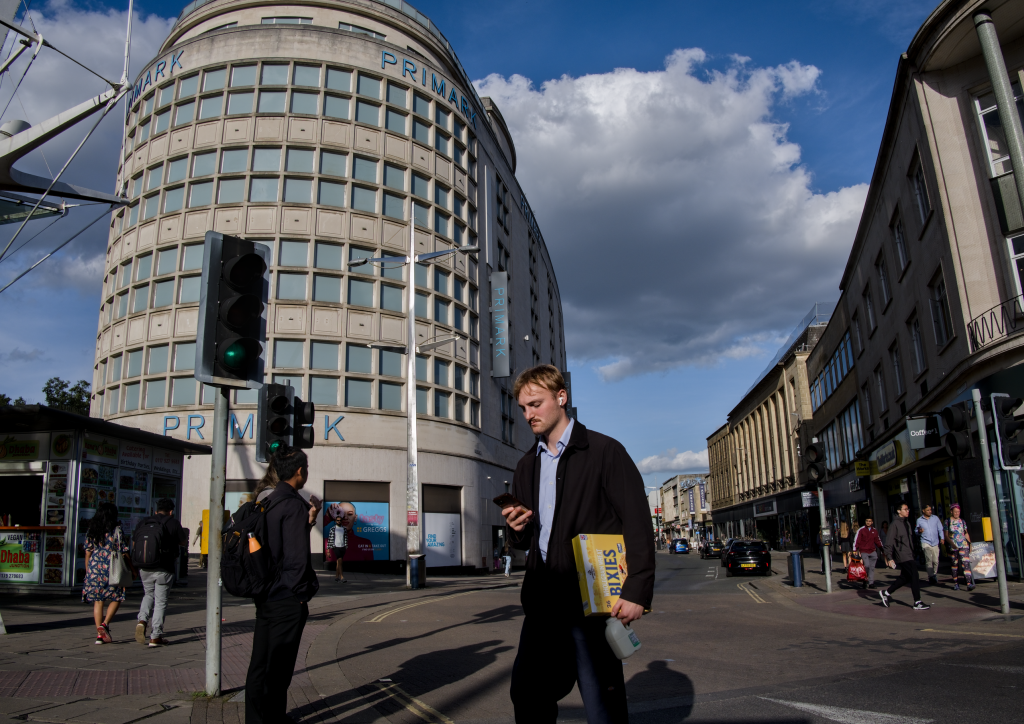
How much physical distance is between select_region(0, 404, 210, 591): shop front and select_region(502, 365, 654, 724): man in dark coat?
1349cm

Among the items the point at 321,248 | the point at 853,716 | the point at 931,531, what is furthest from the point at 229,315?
the point at 321,248

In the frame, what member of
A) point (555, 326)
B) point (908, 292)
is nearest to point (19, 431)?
point (908, 292)

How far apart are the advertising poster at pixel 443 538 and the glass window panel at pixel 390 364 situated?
6446 mm

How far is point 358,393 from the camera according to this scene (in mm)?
31312

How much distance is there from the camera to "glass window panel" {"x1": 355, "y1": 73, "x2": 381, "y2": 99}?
34188mm

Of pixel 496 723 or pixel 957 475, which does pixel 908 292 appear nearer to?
pixel 957 475

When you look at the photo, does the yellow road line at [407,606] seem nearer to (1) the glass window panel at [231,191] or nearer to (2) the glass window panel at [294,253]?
(2) the glass window panel at [294,253]

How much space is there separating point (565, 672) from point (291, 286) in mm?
30039

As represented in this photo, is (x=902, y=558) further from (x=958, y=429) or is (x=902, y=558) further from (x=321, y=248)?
(x=321, y=248)

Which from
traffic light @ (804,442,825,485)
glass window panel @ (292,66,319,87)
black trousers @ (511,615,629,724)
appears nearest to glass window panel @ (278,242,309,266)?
glass window panel @ (292,66,319,87)

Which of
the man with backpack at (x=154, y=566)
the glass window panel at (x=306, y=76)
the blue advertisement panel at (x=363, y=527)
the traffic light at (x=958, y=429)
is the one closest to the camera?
the man with backpack at (x=154, y=566)

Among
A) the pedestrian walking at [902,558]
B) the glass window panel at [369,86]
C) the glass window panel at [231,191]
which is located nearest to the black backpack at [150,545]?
the pedestrian walking at [902,558]

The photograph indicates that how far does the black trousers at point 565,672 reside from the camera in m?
3.01

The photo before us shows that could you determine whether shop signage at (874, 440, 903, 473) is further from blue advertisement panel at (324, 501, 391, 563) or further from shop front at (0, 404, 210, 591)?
shop front at (0, 404, 210, 591)
